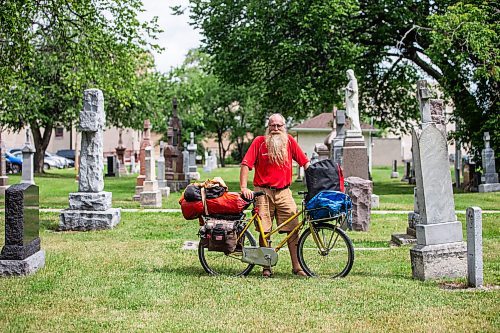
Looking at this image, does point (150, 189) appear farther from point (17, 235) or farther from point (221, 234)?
point (221, 234)

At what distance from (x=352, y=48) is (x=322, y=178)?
58.7 feet

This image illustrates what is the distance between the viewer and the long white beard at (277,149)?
349 inches

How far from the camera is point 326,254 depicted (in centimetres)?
891

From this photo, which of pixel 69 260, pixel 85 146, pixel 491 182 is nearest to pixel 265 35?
pixel 491 182

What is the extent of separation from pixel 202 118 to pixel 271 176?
5015cm

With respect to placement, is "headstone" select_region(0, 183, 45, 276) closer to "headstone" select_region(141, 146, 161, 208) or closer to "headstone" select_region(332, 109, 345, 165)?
"headstone" select_region(141, 146, 161, 208)

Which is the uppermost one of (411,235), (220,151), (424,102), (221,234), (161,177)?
(220,151)

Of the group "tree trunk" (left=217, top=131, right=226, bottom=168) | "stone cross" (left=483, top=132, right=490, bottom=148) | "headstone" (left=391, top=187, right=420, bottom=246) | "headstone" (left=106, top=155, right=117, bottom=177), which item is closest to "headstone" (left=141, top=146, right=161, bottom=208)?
"headstone" (left=391, top=187, right=420, bottom=246)

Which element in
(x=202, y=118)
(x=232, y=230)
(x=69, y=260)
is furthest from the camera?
(x=202, y=118)

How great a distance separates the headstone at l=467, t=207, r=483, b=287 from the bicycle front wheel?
136 centimetres

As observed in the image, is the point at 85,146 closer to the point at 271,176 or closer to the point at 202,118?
the point at 271,176

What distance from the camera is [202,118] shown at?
58.8 meters

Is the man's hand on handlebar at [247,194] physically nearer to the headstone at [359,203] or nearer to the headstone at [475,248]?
the headstone at [475,248]

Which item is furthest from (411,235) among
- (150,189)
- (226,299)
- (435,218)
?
(150,189)
